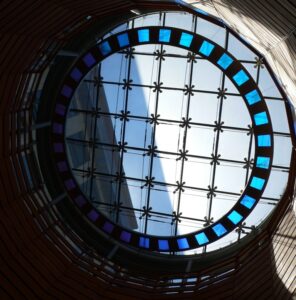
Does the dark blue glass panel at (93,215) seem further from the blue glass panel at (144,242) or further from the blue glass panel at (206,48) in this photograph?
the blue glass panel at (206,48)

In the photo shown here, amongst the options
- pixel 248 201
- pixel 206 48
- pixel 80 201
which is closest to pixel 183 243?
pixel 248 201

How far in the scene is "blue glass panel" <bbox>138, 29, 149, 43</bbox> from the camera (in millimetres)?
17045

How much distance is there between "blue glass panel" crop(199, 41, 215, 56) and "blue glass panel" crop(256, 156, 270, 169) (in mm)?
3766

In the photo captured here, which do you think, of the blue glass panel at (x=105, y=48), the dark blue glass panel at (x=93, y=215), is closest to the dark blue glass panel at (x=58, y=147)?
the dark blue glass panel at (x=93, y=215)

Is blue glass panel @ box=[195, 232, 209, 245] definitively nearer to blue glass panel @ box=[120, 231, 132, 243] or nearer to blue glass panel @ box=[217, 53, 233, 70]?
blue glass panel @ box=[120, 231, 132, 243]

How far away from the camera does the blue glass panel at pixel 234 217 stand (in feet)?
58.2

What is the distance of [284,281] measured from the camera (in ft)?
35.3

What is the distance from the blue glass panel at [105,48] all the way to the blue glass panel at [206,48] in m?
3.03

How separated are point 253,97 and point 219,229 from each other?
4.58 meters

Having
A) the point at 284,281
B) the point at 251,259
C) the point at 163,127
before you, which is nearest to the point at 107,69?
the point at 163,127

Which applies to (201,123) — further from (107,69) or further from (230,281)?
(230,281)

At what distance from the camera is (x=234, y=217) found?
1781cm

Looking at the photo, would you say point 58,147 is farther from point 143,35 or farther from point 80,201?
point 143,35

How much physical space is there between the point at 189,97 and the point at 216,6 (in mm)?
7174
